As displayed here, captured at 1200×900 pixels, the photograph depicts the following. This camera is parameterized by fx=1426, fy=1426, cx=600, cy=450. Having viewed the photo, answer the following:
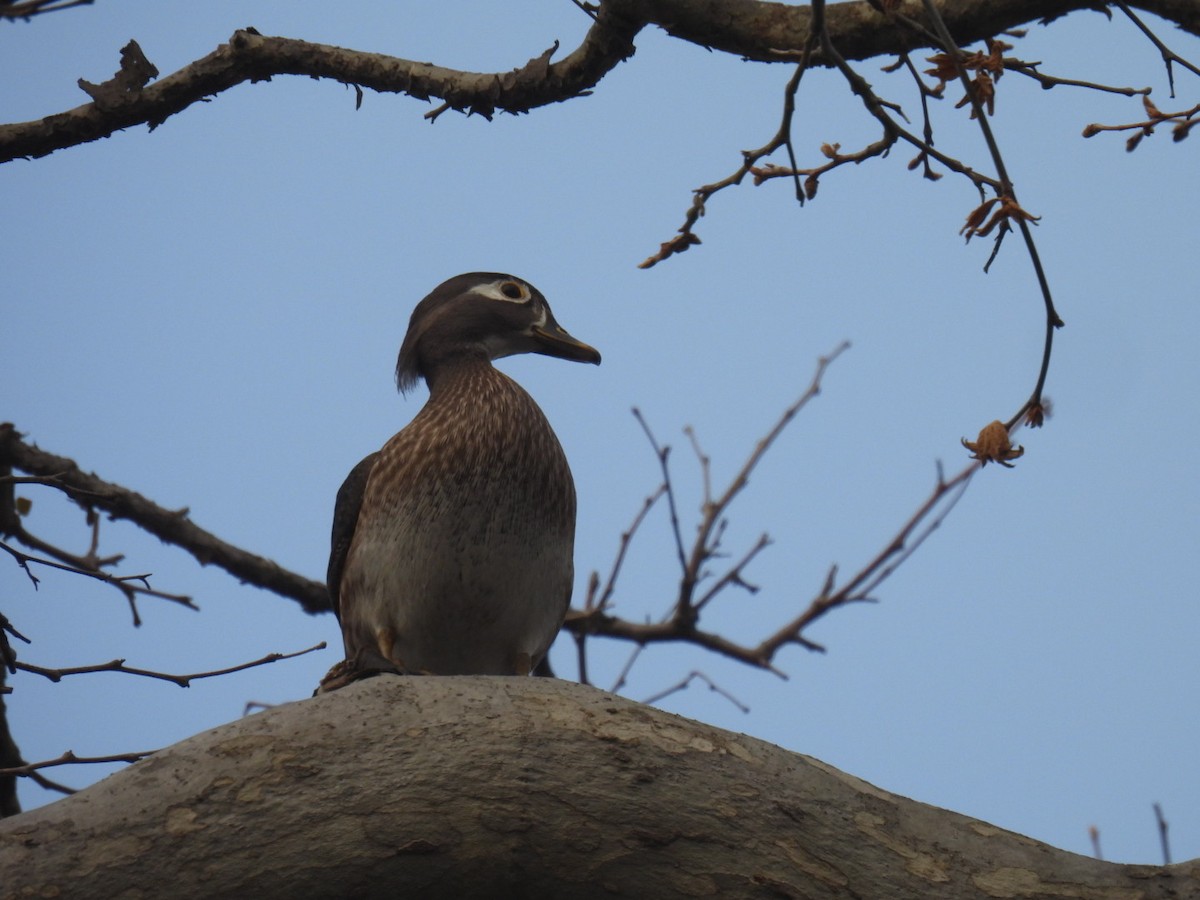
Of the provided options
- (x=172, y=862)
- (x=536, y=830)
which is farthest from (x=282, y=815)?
(x=536, y=830)

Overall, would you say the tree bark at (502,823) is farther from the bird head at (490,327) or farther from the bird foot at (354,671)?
the bird head at (490,327)

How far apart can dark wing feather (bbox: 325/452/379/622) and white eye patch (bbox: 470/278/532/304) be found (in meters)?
0.92

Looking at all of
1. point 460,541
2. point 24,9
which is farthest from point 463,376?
point 24,9

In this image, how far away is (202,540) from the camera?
6.34 meters

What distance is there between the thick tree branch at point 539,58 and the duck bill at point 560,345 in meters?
1.55

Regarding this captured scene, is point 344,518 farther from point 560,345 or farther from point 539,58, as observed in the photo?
point 539,58

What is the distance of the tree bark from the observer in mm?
2953

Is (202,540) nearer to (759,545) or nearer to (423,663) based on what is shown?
(423,663)

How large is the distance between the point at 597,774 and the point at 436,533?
177 centimetres

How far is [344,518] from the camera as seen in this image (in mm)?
5316

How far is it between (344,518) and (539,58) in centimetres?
190

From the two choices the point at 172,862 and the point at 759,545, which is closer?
the point at 172,862

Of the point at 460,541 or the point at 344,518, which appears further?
the point at 344,518

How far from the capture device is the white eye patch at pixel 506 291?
5.97 m
